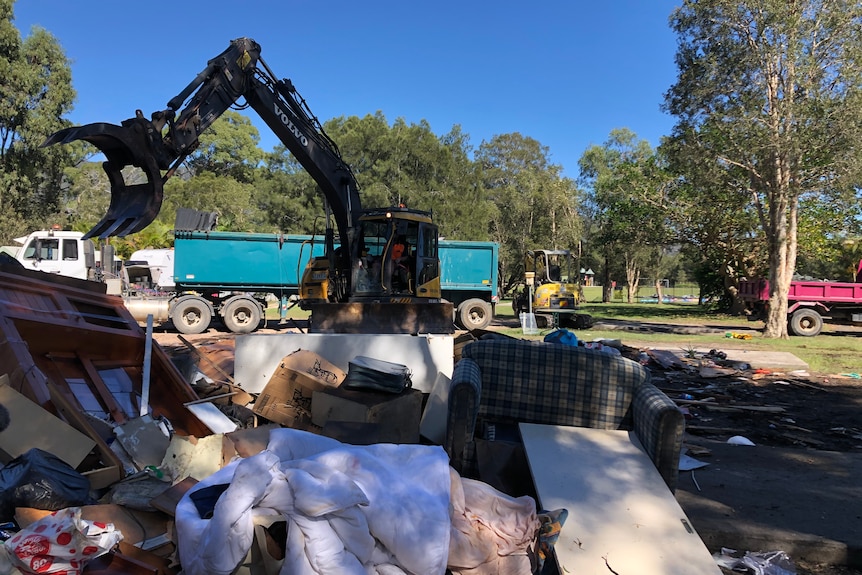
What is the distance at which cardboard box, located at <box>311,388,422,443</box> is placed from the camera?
4395 mm

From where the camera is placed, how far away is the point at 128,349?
4902 mm

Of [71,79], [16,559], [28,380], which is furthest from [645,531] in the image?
[71,79]

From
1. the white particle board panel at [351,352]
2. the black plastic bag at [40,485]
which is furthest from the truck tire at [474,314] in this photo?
the black plastic bag at [40,485]

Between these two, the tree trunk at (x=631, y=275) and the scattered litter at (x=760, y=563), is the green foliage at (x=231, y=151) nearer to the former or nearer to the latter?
the tree trunk at (x=631, y=275)

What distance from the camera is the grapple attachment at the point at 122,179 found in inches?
222

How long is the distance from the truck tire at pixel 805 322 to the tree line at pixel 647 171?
113 centimetres

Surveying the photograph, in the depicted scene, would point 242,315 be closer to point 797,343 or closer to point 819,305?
point 797,343

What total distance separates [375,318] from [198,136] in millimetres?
3962

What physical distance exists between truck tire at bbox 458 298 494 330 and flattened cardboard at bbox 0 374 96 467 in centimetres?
1374

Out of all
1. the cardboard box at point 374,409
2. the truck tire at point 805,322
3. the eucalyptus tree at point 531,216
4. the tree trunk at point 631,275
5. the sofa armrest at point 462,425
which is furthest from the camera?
the tree trunk at point 631,275

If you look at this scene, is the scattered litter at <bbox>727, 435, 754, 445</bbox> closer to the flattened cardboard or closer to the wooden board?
the wooden board

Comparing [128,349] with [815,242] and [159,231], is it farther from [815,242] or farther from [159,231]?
[159,231]

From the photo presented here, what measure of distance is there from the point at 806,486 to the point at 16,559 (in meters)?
5.03

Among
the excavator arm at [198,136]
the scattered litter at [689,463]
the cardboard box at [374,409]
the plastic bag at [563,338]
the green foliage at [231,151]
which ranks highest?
the green foliage at [231,151]
